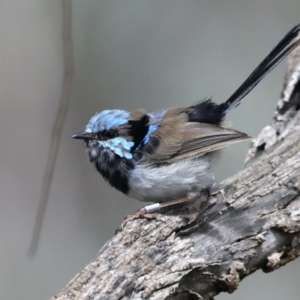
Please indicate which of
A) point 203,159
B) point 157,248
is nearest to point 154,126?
point 203,159

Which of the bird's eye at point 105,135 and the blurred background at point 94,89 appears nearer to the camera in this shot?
the bird's eye at point 105,135

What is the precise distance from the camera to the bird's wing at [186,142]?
3.06 m

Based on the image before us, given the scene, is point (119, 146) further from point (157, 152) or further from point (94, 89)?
point (94, 89)

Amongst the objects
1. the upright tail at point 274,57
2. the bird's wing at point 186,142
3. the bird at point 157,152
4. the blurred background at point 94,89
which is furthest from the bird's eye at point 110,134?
the blurred background at point 94,89

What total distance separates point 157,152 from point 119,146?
24 cm

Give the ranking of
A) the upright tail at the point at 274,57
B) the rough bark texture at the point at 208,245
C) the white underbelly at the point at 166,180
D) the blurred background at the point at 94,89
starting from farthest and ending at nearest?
the blurred background at the point at 94,89 < the upright tail at the point at 274,57 < the white underbelly at the point at 166,180 < the rough bark texture at the point at 208,245

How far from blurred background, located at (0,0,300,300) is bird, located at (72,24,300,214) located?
2195mm

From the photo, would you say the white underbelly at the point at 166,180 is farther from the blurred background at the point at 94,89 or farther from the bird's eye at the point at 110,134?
the blurred background at the point at 94,89

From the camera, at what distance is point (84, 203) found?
Answer: 18.2 feet

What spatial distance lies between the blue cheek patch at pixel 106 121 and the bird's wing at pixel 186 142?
0.72ft

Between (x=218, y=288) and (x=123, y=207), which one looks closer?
(x=218, y=288)

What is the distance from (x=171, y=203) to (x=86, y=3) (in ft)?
11.3

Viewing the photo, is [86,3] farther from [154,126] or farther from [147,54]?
[154,126]

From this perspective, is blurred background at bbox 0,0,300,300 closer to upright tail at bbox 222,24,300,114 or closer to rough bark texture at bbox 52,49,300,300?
upright tail at bbox 222,24,300,114
